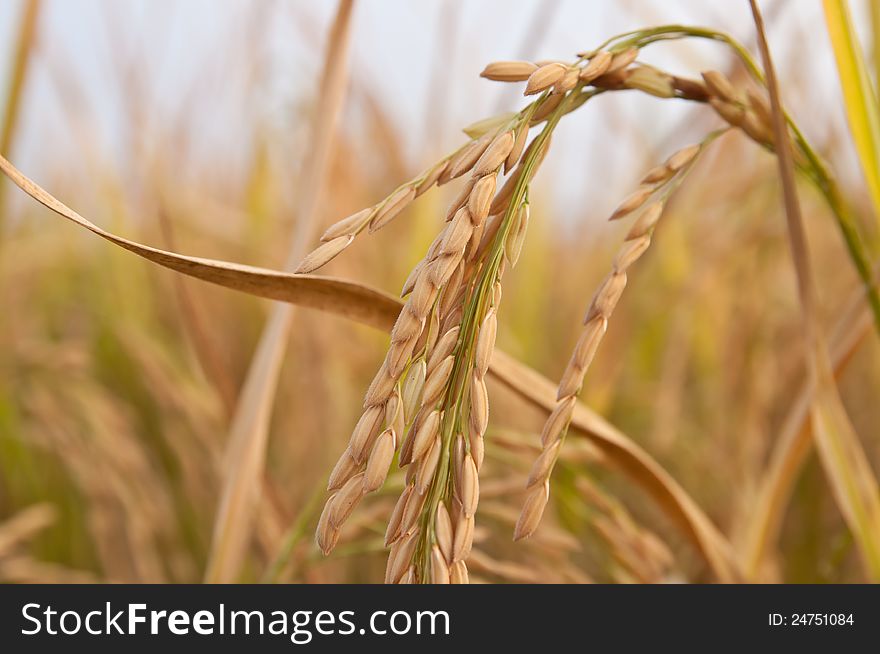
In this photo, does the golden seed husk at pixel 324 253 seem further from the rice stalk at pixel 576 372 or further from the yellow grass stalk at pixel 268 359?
the yellow grass stalk at pixel 268 359

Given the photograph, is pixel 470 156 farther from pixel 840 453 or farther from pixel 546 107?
pixel 840 453

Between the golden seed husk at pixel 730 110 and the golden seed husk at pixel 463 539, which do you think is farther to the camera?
the golden seed husk at pixel 730 110

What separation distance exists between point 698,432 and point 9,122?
3.25 feet

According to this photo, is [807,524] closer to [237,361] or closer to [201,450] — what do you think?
[201,450]

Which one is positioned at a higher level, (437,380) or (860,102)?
(860,102)

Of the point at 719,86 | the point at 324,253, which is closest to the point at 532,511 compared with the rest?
the point at 324,253

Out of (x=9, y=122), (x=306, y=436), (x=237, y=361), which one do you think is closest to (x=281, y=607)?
(x=9, y=122)

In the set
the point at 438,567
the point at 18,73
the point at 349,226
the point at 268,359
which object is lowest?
the point at 438,567

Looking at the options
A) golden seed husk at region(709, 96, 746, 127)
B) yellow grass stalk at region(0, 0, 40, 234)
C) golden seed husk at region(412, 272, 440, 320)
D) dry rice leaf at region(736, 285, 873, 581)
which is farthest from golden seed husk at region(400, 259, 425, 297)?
yellow grass stalk at region(0, 0, 40, 234)

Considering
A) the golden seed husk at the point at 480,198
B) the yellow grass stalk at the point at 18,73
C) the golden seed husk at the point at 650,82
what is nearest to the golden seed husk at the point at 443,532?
the golden seed husk at the point at 480,198

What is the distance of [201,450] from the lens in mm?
1129

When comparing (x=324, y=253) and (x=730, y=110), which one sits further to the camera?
(x=730, y=110)

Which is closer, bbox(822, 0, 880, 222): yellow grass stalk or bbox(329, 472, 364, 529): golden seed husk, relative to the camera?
bbox(329, 472, 364, 529): golden seed husk

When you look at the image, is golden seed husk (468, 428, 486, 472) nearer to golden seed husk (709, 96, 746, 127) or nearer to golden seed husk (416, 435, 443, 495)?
golden seed husk (416, 435, 443, 495)
